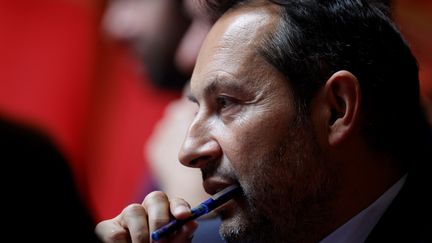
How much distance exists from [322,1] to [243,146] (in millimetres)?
355

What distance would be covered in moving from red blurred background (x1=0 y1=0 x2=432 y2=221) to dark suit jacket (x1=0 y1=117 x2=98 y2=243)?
7.23 feet

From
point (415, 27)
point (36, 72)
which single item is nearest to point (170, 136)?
point (36, 72)

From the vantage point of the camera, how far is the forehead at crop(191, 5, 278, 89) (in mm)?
1584

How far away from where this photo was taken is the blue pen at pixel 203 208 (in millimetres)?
1499

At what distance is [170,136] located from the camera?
2867 mm

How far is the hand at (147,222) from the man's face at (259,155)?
0.07 m

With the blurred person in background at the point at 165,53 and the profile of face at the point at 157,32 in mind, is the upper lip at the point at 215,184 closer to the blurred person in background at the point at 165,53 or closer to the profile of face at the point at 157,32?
the blurred person in background at the point at 165,53

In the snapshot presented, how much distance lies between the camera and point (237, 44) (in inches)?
63.3

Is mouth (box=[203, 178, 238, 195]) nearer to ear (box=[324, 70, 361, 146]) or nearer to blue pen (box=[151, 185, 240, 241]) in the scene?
blue pen (box=[151, 185, 240, 241])

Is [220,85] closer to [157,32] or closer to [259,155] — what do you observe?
[259,155]

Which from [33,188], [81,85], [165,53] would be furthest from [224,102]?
[81,85]

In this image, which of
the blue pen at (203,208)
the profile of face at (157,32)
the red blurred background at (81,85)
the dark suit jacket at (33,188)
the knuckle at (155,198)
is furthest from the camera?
the red blurred background at (81,85)

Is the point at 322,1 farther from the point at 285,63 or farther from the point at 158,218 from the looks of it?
the point at 158,218

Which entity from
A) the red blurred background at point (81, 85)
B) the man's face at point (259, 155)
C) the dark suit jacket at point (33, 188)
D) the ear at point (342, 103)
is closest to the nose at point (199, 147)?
the man's face at point (259, 155)
